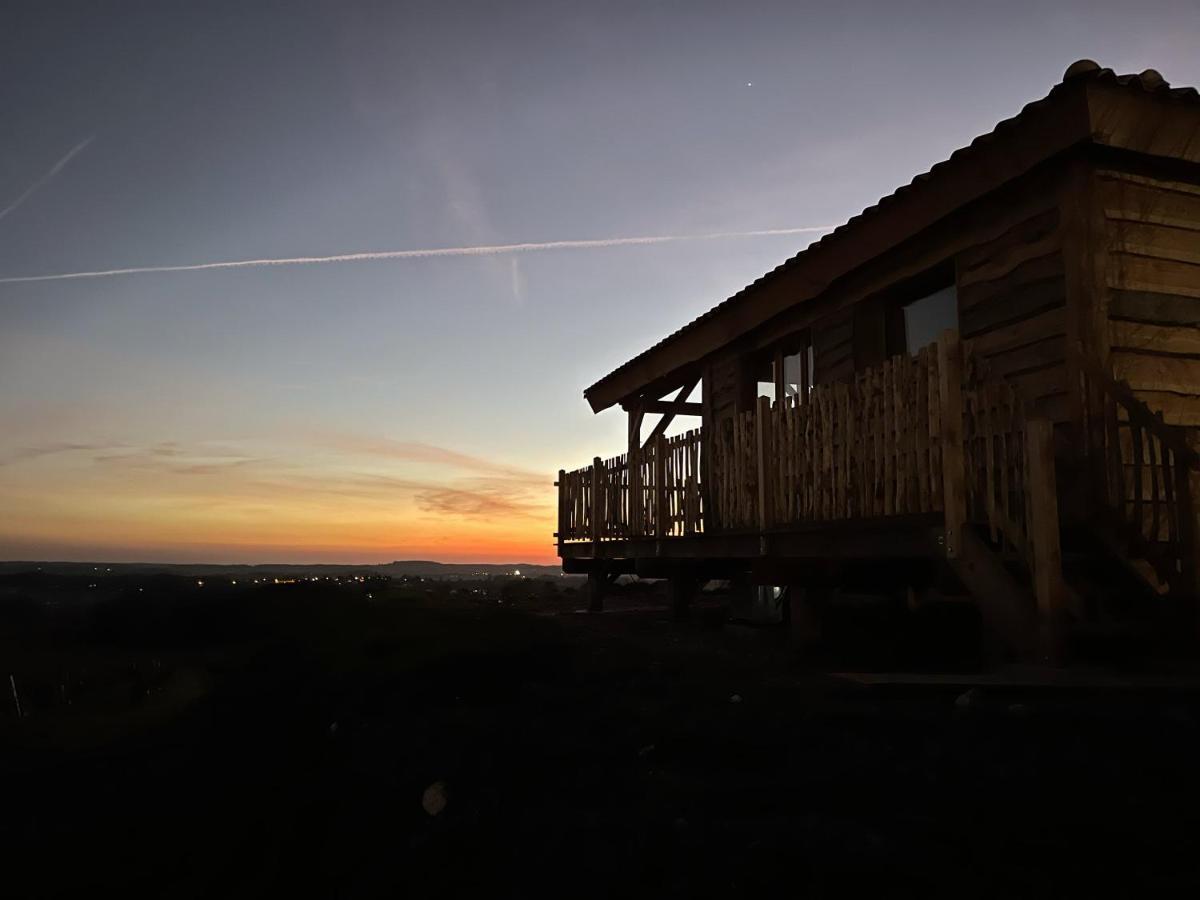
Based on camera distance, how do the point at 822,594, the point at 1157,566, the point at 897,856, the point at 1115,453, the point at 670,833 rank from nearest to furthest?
the point at 897,856, the point at 670,833, the point at 1157,566, the point at 1115,453, the point at 822,594

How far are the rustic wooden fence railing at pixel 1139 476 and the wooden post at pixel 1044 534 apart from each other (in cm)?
89

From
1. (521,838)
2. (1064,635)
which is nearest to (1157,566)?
(1064,635)

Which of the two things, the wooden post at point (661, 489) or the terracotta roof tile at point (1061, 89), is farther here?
the wooden post at point (661, 489)

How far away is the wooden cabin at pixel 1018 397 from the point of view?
18.0 feet

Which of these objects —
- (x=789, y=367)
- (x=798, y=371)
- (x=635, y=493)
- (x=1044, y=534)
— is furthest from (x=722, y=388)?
(x=1044, y=534)

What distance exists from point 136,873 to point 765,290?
975 cm

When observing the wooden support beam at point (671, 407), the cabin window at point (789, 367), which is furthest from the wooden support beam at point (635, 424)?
the cabin window at point (789, 367)

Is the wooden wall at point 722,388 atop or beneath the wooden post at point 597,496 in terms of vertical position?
atop

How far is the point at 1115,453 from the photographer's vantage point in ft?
19.8

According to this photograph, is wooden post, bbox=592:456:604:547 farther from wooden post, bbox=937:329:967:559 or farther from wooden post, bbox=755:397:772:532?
wooden post, bbox=937:329:967:559

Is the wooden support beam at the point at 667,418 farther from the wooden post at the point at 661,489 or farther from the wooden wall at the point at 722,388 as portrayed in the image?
the wooden post at the point at 661,489

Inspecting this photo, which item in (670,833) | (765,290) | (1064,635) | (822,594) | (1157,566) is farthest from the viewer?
(765,290)

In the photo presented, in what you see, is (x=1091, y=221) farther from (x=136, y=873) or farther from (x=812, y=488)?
(x=136, y=873)

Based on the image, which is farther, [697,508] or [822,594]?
[697,508]
